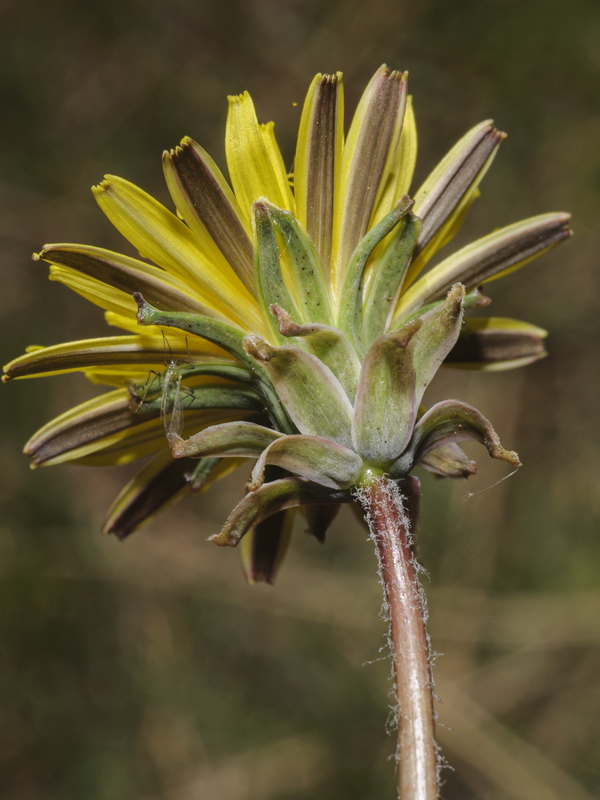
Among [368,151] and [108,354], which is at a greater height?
[368,151]

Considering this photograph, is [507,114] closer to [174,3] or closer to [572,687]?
[174,3]

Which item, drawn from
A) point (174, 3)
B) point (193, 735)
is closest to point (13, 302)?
point (174, 3)

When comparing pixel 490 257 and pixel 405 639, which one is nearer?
pixel 405 639

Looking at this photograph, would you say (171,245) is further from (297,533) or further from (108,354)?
(297,533)

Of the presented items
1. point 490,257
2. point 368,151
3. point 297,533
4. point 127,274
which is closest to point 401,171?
point 368,151

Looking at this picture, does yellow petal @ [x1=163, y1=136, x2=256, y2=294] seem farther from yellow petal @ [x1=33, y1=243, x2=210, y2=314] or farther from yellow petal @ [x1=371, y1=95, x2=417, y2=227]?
yellow petal @ [x1=371, y1=95, x2=417, y2=227]

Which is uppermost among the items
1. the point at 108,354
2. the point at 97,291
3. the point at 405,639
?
the point at 97,291
